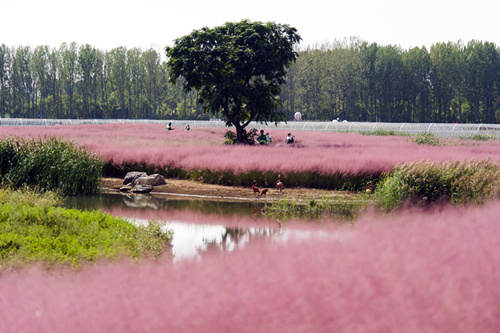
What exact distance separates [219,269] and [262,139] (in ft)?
77.5

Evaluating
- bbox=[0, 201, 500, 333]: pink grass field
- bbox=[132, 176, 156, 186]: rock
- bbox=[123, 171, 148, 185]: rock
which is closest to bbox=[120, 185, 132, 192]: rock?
bbox=[132, 176, 156, 186]: rock

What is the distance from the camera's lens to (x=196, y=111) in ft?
314

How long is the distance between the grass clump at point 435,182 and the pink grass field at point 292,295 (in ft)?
30.4

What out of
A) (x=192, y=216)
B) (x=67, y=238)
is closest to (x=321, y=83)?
(x=192, y=216)

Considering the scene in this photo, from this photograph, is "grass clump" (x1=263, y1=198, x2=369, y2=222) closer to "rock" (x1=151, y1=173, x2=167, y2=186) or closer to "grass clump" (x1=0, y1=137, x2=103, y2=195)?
"rock" (x1=151, y1=173, x2=167, y2=186)

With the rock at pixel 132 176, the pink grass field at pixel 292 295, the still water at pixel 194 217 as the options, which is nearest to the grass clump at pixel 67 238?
the still water at pixel 194 217

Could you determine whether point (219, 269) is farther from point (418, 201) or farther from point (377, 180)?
point (377, 180)

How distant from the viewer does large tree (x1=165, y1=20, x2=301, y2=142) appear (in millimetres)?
26078

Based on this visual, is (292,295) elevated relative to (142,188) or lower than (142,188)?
elevated

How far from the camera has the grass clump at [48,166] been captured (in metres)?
15.4

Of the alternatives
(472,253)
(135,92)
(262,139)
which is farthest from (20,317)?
(135,92)

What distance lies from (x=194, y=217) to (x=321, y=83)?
266 ft

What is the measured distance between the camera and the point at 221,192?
16547mm

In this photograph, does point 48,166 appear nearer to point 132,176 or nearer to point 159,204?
point 132,176
